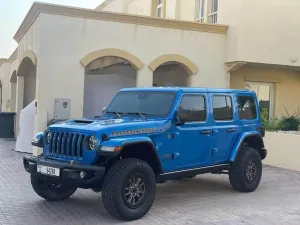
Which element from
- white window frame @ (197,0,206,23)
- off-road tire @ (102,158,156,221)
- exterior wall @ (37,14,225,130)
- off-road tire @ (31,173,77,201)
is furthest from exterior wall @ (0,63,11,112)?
off-road tire @ (102,158,156,221)

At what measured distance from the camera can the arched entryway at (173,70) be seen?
13.1 m

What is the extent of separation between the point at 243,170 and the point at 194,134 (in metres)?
1.54

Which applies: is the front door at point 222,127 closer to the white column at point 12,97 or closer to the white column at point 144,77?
the white column at point 144,77

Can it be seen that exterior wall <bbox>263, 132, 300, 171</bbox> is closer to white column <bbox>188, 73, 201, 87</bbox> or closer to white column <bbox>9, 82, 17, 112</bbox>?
white column <bbox>188, 73, 201, 87</bbox>

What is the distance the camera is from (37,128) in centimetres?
1172

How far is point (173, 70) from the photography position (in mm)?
15852

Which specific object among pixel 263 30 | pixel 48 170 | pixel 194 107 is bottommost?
pixel 48 170

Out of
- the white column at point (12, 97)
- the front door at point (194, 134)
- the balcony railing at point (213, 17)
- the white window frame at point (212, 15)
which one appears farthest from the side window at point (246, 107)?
the white column at point (12, 97)

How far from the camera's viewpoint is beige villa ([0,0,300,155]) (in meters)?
11.8

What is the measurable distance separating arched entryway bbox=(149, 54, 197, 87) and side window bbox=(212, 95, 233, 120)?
5013 millimetres

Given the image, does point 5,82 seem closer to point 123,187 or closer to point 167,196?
point 167,196

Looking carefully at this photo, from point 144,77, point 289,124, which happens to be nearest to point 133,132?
point 144,77

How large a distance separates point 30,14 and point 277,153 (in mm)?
7881

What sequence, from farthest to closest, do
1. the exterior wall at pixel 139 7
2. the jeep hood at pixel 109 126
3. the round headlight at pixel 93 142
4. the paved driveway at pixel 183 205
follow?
the exterior wall at pixel 139 7 < the paved driveway at pixel 183 205 < the jeep hood at pixel 109 126 < the round headlight at pixel 93 142
